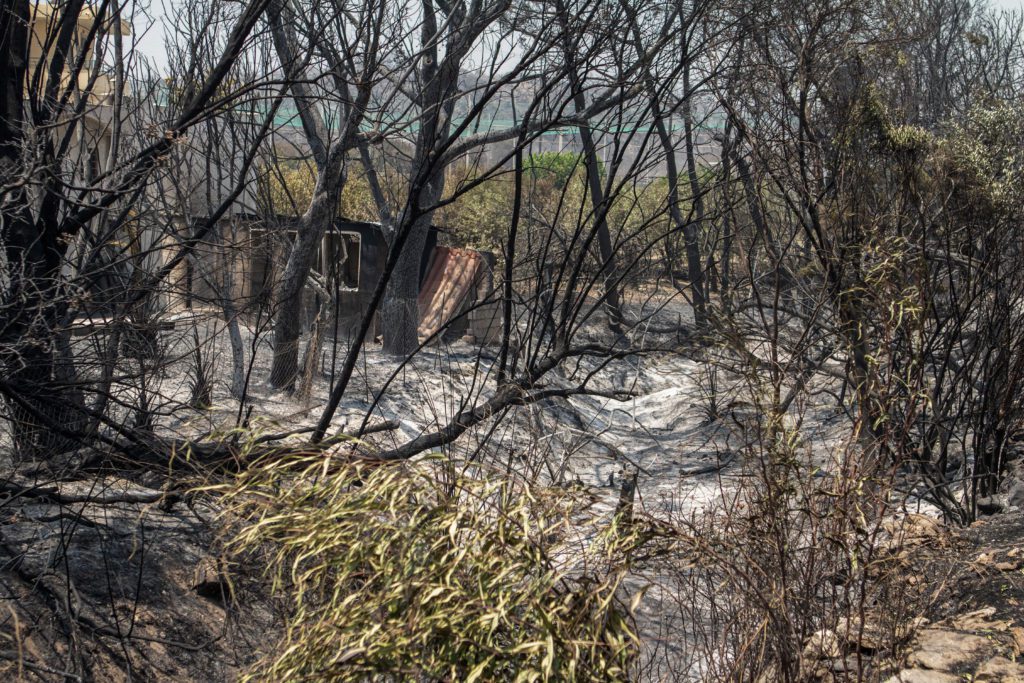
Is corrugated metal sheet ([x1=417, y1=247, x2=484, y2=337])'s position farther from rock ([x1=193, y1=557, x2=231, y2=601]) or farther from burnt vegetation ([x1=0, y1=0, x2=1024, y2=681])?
rock ([x1=193, y1=557, x2=231, y2=601])

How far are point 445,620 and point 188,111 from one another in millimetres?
3825

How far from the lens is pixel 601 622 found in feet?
10.4

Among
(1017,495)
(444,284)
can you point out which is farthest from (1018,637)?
(444,284)

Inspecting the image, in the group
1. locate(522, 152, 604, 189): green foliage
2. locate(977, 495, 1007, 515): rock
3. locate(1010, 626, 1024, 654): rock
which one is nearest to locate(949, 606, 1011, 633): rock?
locate(1010, 626, 1024, 654): rock

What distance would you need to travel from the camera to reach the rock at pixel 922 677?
4.38 m

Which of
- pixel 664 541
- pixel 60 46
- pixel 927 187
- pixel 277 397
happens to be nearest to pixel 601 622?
pixel 664 541

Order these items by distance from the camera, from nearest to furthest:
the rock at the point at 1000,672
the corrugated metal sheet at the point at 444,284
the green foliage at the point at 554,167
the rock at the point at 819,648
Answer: the rock at the point at 819,648 → the rock at the point at 1000,672 → the green foliage at the point at 554,167 → the corrugated metal sheet at the point at 444,284

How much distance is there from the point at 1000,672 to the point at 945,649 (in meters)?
0.37

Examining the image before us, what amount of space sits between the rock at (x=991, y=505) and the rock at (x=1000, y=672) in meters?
3.56

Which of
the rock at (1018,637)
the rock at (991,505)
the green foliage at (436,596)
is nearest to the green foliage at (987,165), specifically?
the rock at (991,505)

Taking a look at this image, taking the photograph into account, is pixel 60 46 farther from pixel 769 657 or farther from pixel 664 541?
pixel 769 657

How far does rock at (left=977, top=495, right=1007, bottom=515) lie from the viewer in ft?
25.5

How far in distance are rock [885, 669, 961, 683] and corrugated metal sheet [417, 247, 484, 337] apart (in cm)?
1265

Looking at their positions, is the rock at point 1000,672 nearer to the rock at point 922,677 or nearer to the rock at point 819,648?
the rock at point 922,677
